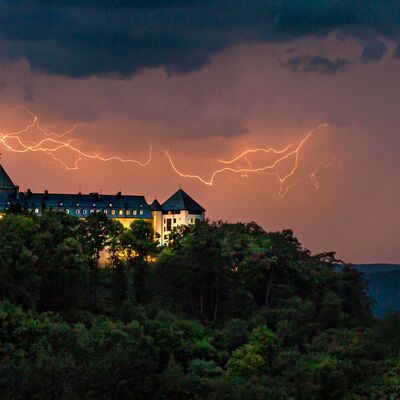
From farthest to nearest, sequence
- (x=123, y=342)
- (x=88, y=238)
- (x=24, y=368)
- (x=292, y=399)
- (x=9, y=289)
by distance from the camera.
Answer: (x=88, y=238)
(x=9, y=289)
(x=123, y=342)
(x=292, y=399)
(x=24, y=368)

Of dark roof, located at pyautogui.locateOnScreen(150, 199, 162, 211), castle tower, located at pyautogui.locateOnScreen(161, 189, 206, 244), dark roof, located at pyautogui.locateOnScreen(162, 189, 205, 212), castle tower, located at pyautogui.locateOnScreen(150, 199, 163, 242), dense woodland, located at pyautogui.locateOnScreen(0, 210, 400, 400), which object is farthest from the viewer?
dark roof, located at pyautogui.locateOnScreen(150, 199, 162, 211)

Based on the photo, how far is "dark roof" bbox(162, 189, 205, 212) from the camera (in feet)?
398

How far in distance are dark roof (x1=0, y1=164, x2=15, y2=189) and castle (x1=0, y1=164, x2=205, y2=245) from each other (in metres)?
1.75

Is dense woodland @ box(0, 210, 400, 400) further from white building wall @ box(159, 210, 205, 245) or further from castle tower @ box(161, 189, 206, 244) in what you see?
castle tower @ box(161, 189, 206, 244)

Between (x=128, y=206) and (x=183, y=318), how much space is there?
2163 inches

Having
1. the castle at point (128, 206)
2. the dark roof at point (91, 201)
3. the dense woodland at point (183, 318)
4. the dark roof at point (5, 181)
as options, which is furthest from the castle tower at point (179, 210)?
the dense woodland at point (183, 318)

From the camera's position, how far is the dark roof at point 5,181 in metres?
117

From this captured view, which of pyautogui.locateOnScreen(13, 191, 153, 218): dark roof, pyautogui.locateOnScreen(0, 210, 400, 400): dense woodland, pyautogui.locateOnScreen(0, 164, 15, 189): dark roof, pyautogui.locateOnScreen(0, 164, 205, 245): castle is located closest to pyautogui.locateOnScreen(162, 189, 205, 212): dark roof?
pyautogui.locateOnScreen(0, 164, 205, 245): castle

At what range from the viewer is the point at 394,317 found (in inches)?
2589


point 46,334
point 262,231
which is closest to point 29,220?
point 46,334

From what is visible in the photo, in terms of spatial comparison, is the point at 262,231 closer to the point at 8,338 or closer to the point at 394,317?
the point at 394,317

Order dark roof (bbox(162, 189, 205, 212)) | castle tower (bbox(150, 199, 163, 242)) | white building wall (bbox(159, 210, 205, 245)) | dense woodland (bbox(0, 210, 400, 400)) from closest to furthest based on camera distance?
dense woodland (bbox(0, 210, 400, 400)) → white building wall (bbox(159, 210, 205, 245)) → dark roof (bbox(162, 189, 205, 212)) → castle tower (bbox(150, 199, 163, 242))

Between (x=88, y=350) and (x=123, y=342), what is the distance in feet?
13.2

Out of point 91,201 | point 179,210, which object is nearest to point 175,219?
point 179,210
